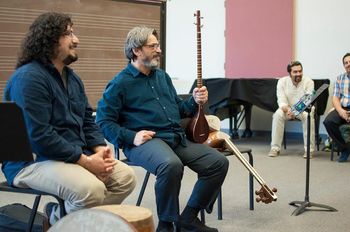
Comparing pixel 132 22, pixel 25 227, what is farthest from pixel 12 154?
pixel 132 22

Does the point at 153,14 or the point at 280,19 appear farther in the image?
the point at 280,19

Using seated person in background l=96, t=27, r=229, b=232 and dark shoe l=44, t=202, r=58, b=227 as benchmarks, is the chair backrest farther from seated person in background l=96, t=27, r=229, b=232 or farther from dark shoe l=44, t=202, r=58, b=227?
seated person in background l=96, t=27, r=229, b=232

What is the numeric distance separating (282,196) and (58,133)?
2.01m

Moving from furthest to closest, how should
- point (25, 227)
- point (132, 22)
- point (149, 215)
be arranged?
point (132, 22)
point (25, 227)
point (149, 215)

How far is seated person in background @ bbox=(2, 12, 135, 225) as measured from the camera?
2.11m

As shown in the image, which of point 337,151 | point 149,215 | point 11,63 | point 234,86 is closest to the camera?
point 149,215

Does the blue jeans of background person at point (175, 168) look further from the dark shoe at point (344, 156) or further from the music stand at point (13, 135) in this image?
the dark shoe at point (344, 156)

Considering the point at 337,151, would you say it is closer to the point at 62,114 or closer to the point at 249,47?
the point at 249,47

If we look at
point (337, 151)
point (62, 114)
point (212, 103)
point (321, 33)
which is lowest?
point (337, 151)

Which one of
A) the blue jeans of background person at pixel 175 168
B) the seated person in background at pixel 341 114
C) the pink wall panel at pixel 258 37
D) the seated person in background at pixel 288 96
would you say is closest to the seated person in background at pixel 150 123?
the blue jeans of background person at pixel 175 168

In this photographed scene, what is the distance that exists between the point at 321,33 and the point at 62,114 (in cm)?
500

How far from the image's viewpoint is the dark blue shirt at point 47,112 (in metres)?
2.12

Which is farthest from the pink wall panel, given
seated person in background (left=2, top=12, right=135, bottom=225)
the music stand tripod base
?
seated person in background (left=2, top=12, right=135, bottom=225)

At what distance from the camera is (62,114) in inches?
89.2
